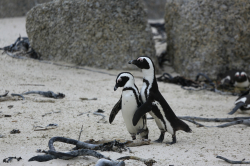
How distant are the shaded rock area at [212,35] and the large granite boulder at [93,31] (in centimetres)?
100

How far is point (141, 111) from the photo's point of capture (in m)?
2.76

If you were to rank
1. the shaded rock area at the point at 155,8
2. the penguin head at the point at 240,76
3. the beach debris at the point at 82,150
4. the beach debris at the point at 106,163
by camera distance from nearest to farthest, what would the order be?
the beach debris at the point at 106,163 → the beach debris at the point at 82,150 → the penguin head at the point at 240,76 → the shaded rock area at the point at 155,8

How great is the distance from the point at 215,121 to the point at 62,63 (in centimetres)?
387

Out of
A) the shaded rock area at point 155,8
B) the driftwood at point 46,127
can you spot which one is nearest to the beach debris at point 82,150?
the driftwood at point 46,127

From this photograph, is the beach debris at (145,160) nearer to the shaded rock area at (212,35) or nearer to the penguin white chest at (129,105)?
the penguin white chest at (129,105)

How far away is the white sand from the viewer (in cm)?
246

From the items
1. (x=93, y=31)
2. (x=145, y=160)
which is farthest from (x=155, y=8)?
(x=145, y=160)

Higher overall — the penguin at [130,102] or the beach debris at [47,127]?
the penguin at [130,102]

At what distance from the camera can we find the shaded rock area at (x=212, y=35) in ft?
21.3

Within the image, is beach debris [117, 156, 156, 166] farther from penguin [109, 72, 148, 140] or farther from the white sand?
penguin [109, 72, 148, 140]

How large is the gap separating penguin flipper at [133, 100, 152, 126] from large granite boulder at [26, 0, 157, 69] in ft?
12.8

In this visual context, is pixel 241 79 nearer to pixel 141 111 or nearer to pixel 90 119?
pixel 90 119

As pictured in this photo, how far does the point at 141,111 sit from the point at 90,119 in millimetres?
1008

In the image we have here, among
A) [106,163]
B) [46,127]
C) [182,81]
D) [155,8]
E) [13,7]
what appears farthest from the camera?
[155,8]
